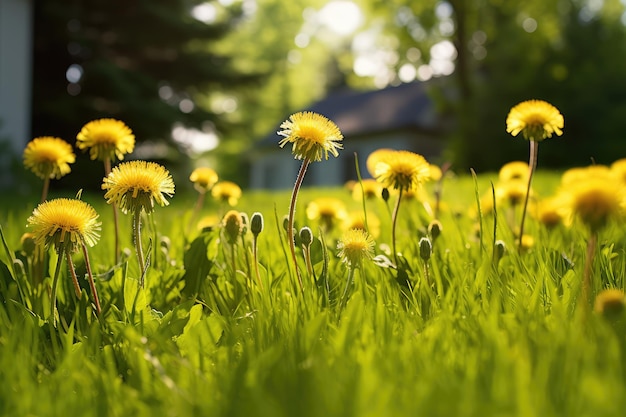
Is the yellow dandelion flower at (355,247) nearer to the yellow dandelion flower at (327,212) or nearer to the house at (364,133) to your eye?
the yellow dandelion flower at (327,212)

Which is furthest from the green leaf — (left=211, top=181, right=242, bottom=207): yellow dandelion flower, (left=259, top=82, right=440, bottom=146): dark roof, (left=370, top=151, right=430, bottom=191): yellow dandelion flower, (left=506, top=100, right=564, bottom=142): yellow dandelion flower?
(left=259, top=82, right=440, bottom=146): dark roof

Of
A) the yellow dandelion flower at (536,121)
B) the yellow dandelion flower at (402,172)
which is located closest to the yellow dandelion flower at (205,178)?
the yellow dandelion flower at (402,172)

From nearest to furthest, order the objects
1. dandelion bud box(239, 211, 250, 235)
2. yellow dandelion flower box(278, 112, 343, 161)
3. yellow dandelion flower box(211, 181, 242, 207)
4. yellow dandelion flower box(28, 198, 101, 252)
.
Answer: yellow dandelion flower box(28, 198, 101, 252)
yellow dandelion flower box(278, 112, 343, 161)
dandelion bud box(239, 211, 250, 235)
yellow dandelion flower box(211, 181, 242, 207)

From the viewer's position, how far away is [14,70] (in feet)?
34.4

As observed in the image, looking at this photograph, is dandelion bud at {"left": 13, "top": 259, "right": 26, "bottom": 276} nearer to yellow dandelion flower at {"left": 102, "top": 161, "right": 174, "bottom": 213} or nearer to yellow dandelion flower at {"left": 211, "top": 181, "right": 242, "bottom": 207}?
yellow dandelion flower at {"left": 102, "top": 161, "right": 174, "bottom": 213}

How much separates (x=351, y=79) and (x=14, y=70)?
1534 cm

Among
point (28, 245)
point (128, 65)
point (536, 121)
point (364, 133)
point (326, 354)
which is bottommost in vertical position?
point (326, 354)

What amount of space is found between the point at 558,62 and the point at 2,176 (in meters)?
14.6

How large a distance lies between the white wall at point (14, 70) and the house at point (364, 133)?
1001 centimetres

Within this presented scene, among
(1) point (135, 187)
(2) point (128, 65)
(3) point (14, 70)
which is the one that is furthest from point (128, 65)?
(1) point (135, 187)

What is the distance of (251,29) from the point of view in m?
30.1

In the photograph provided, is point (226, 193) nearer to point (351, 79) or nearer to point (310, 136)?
point (310, 136)

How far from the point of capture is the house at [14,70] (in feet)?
33.9

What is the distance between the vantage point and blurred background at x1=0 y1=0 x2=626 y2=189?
37.6 ft
